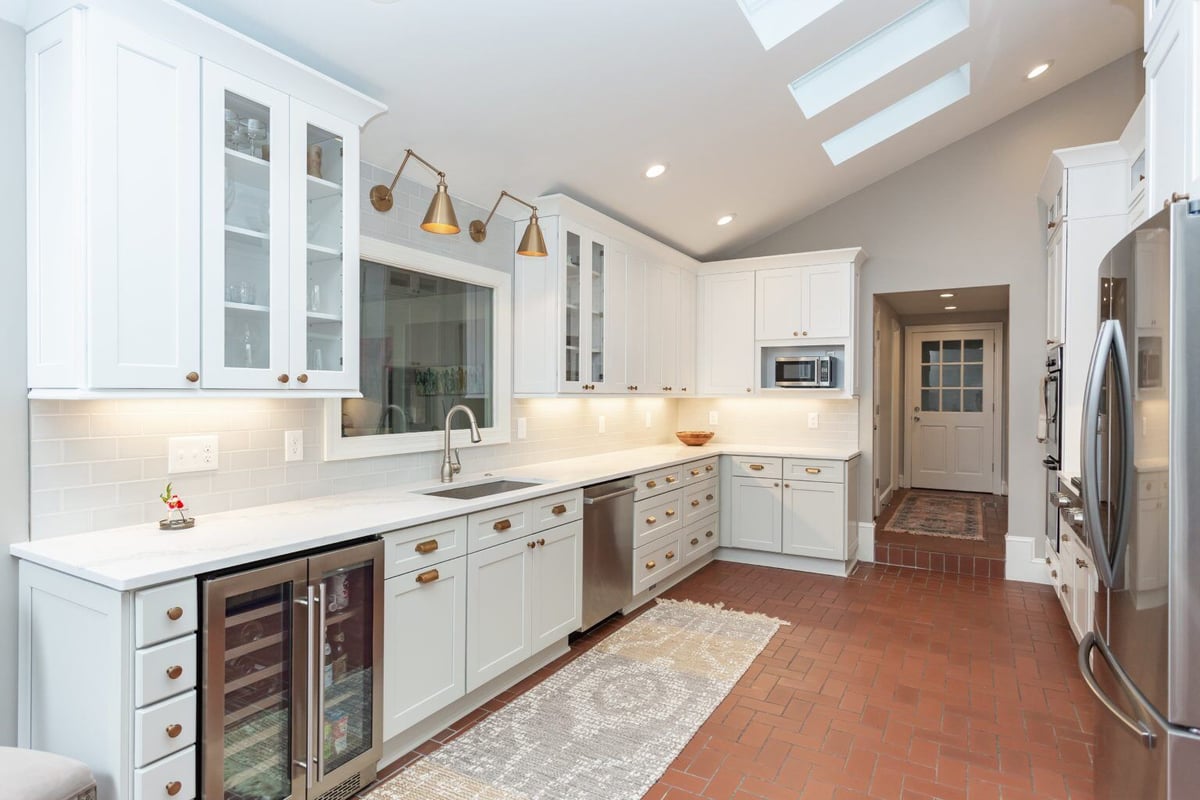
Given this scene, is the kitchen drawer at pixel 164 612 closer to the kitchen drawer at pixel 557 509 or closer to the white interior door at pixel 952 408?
the kitchen drawer at pixel 557 509

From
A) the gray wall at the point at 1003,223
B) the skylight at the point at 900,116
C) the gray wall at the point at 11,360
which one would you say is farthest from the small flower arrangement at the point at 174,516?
the gray wall at the point at 1003,223

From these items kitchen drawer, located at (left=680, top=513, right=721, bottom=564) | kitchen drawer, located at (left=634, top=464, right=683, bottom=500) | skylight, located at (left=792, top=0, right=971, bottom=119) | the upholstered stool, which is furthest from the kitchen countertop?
skylight, located at (left=792, top=0, right=971, bottom=119)

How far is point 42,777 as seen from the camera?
1474 millimetres

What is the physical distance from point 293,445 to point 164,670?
114cm

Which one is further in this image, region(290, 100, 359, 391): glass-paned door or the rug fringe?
the rug fringe

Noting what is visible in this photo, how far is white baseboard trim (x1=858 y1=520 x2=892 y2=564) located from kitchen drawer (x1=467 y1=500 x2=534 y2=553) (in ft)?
11.2

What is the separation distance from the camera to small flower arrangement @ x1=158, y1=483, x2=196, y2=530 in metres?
2.13

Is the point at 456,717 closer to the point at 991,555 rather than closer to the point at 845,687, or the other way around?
the point at 845,687

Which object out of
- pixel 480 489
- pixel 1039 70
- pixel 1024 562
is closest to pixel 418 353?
pixel 480 489

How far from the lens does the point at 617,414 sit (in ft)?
16.8

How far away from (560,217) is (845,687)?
2.93 metres

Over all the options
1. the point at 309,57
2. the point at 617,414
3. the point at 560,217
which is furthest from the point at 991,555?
the point at 309,57

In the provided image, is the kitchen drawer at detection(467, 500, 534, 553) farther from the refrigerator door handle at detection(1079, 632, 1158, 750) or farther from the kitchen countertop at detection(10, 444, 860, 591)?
the refrigerator door handle at detection(1079, 632, 1158, 750)

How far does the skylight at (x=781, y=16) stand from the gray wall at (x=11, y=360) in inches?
113
